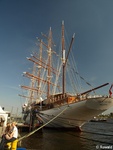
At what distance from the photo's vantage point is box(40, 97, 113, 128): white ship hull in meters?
20.7

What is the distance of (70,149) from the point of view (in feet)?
42.4

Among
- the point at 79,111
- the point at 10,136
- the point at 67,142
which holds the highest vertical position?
the point at 79,111

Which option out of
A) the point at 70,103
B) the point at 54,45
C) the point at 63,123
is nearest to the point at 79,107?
the point at 70,103

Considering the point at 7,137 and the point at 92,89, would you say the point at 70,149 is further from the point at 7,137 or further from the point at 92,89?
the point at 92,89

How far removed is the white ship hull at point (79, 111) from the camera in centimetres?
2072

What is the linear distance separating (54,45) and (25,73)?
585 inches

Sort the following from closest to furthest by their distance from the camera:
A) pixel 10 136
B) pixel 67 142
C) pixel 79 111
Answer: pixel 10 136 < pixel 67 142 < pixel 79 111

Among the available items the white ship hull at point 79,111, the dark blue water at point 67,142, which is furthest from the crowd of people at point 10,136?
the white ship hull at point 79,111

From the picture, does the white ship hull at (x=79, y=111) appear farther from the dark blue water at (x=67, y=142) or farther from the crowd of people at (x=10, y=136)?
the crowd of people at (x=10, y=136)

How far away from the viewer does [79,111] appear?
2238cm

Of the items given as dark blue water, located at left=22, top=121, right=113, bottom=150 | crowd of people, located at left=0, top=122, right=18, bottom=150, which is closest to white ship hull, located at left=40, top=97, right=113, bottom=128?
dark blue water, located at left=22, top=121, right=113, bottom=150

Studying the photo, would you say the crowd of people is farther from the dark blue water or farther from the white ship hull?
the white ship hull

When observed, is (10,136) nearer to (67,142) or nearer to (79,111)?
(67,142)

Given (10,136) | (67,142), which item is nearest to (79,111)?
(67,142)
